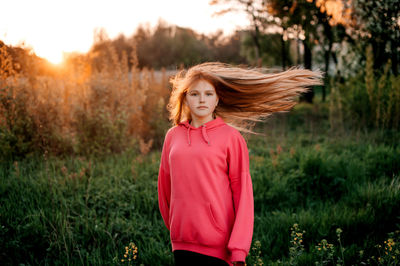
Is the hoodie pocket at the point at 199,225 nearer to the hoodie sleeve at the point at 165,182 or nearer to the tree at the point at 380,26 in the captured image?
the hoodie sleeve at the point at 165,182

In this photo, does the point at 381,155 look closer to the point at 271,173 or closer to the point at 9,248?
the point at 271,173

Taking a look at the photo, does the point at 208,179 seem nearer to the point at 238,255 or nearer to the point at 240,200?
the point at 240,200

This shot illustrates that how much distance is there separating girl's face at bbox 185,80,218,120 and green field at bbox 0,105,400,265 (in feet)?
3.82

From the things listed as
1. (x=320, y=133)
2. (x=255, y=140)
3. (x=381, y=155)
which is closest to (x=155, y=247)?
(x=381, y=155)

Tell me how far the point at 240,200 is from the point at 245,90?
2.87 feet

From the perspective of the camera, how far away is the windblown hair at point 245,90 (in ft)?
7.32

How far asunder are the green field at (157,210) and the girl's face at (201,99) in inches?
45.9

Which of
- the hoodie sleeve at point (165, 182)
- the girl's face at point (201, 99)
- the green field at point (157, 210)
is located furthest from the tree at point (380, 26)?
the hoodie sleeve at point (165, 182)

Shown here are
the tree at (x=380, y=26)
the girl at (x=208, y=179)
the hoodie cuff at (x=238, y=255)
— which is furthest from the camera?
the tree at (x=380, y=26)

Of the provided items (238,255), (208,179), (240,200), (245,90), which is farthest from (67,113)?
(238,255)

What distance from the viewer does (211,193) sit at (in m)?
1.87

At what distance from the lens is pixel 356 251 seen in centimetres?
288

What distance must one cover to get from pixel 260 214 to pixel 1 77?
4566 millimetres

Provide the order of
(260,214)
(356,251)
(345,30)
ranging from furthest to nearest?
(345,30) → (260,214) → (356,251)
